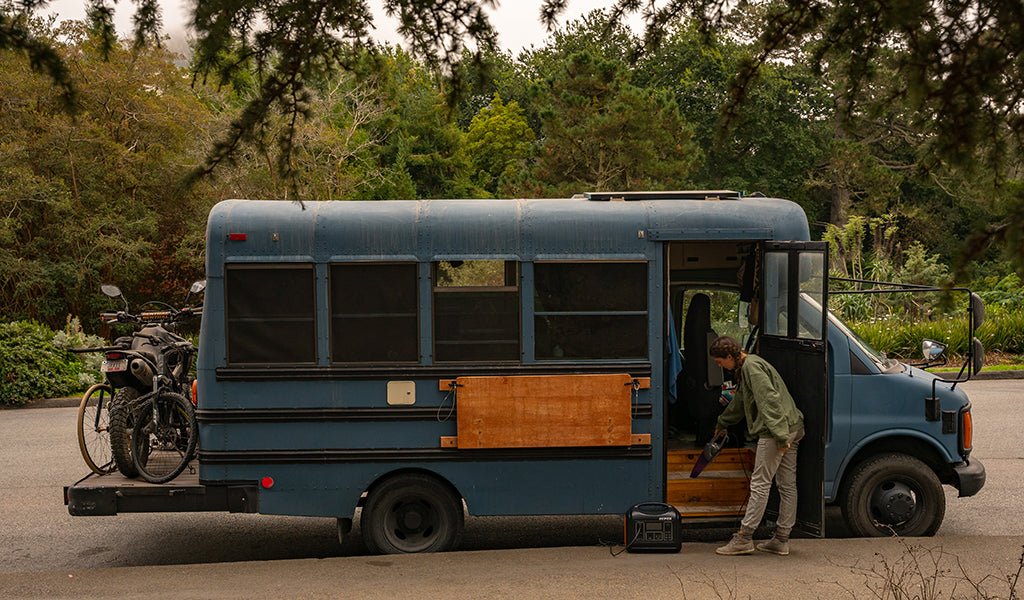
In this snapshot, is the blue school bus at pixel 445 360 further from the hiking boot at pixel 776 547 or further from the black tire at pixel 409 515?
the hiking boot at pixel 776 547

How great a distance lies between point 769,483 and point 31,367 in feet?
48.1

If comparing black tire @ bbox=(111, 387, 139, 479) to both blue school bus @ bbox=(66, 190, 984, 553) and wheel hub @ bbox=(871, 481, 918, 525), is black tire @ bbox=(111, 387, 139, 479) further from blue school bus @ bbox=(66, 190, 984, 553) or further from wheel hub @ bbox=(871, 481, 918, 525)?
wheel hub @ bbox=(871, 481, 918, 525)

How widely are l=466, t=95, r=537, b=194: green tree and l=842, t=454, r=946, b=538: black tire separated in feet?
133

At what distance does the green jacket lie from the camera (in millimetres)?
7996

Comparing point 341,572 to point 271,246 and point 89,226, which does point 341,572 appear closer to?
point 271,246

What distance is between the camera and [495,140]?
49.8m

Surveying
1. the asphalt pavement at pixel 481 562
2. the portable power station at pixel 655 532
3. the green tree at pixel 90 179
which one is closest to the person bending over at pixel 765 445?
the asphalt pavement at pixel 481 562

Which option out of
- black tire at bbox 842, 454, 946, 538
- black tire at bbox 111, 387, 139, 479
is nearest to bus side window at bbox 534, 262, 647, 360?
black tire at bbox 842, 454, 946, 538

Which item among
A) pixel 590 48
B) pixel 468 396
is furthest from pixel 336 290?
pixel 590 48

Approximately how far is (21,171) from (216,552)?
19363 millimetres

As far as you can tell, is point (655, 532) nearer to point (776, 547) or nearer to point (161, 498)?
point (776, 547)

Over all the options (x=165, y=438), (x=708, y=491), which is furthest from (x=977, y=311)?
(x=165, y=438)

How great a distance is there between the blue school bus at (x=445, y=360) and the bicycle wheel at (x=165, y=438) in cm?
34

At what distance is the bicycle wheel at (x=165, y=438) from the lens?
866cm
